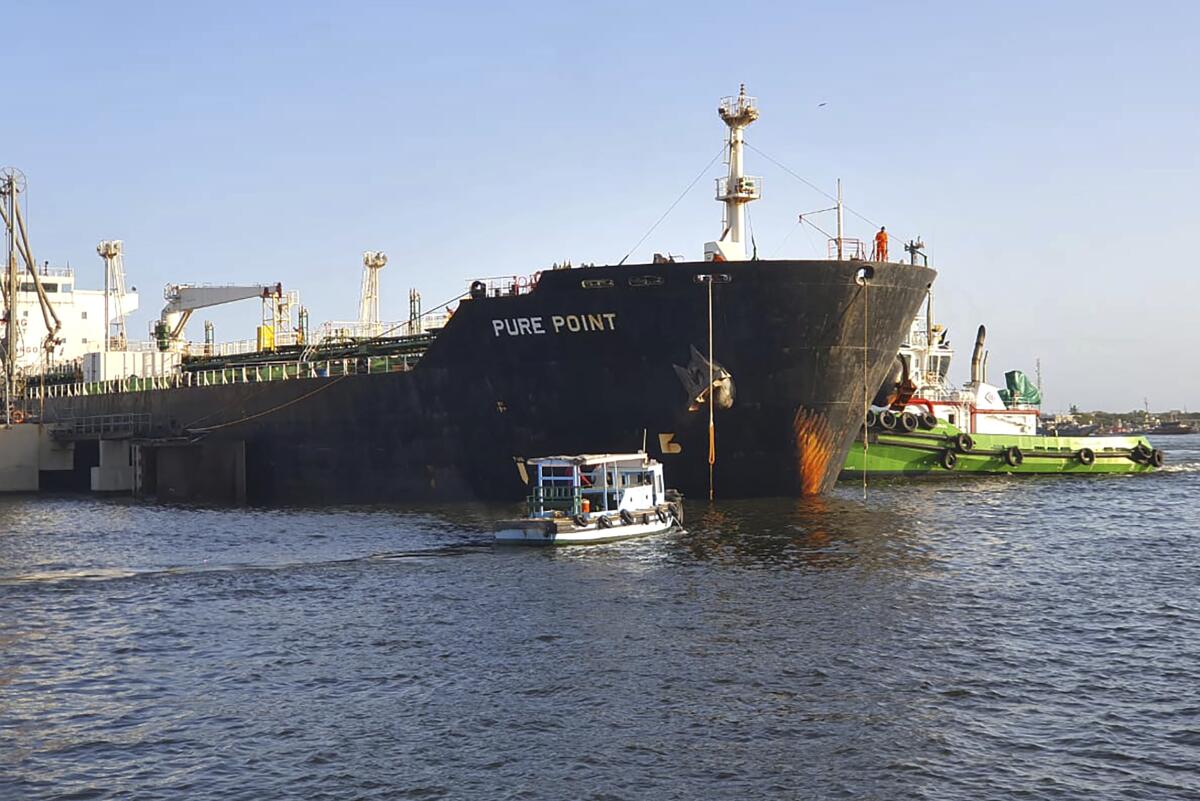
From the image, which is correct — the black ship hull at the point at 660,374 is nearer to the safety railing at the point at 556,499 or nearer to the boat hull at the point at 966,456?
the safety railing at the point at 556,499

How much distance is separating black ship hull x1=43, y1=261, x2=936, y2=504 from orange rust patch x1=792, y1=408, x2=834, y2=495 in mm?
51

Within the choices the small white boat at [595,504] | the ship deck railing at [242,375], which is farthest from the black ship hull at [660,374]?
the ship deck railing at [242,375]

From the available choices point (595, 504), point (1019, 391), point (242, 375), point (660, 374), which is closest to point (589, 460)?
point (595, 504)

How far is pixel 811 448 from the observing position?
39000 mm

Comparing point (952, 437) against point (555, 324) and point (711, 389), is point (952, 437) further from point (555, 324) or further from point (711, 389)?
point (555, 324)

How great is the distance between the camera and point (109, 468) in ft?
199

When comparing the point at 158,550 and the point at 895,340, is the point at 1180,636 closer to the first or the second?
the point at 895,340

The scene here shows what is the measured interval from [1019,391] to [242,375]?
50.9 m

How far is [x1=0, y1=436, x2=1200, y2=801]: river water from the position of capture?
48.1ft

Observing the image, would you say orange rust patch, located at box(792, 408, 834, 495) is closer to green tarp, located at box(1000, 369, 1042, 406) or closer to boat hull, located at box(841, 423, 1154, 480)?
boat hull, located at box(841, 423, 1154, 480)

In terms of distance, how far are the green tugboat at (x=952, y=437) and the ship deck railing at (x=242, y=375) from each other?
2336cm

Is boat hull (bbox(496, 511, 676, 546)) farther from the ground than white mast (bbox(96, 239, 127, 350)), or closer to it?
closer to it

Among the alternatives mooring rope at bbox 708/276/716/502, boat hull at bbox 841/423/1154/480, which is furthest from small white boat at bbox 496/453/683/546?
boat hull at bbox 841/423/1154/480

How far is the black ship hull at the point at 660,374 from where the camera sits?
121 feet
